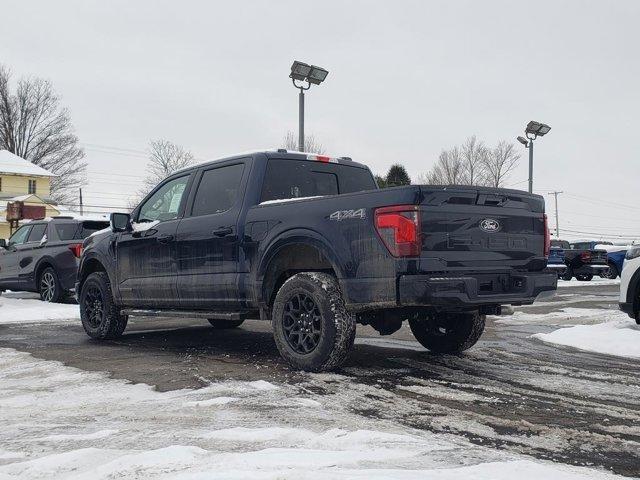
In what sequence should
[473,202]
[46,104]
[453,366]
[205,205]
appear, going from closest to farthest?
[473,202] < [453,366] < [205,205] < [46,104]

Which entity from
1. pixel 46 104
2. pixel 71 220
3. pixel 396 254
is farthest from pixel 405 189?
pixel 46 104

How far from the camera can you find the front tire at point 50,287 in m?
13.6

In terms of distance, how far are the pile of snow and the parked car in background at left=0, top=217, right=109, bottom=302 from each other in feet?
29.0

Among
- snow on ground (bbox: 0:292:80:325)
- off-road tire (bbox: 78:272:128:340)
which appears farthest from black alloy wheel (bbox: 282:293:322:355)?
snow on ground (bbox: 0:292:80:325)

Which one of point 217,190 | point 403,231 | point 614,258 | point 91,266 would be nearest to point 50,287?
point 91,266

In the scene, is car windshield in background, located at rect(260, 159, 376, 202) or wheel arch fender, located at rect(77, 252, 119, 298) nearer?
car windshield in background, located at rect(260, 159, 376, 202)

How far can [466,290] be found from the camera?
481cm

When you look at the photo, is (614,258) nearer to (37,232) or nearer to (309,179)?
(37,232)

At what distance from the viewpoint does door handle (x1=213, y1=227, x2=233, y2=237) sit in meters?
6.13

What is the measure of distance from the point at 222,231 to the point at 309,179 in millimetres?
1044

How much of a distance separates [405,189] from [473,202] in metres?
0.65

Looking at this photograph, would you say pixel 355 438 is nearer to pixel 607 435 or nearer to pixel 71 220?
pixel 607 435

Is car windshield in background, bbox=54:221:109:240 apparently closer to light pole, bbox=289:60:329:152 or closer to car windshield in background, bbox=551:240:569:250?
light pole, bbox=289:60:329:152

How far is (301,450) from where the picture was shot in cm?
327
